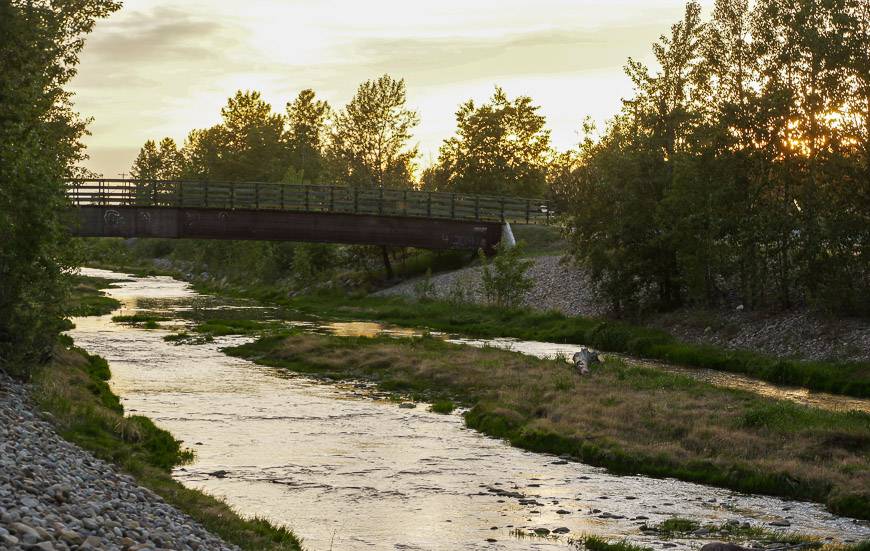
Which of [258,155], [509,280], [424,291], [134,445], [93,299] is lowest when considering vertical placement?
[93,299]

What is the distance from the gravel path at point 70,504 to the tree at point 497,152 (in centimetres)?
8158

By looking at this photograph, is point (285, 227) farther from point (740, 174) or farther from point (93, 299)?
point (740, 174)

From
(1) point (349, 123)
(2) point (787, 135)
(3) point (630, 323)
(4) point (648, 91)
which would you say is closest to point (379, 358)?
(3) point (630, 323)

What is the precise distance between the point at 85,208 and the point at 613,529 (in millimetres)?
53492

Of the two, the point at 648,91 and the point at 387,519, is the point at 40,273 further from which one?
the point at 648,91

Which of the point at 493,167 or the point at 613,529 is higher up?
the point at 493,167

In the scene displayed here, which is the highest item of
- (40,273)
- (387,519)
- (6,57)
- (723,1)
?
(723,1)

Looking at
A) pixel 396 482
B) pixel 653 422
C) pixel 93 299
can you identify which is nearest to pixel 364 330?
pixel 93 299

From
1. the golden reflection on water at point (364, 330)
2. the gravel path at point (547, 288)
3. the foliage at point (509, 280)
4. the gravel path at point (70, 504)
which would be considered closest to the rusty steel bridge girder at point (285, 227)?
the gravel path at point (547, 288)

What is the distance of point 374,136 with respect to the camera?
361 ft

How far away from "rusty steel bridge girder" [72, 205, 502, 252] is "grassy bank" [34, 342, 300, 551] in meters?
35.1

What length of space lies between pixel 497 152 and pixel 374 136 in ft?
50.0

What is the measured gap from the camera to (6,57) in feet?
95.0

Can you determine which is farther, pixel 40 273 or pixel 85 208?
pixel 85 208
